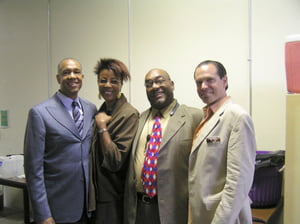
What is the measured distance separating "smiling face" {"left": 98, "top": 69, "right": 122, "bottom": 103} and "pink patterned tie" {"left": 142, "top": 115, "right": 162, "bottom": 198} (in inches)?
18.1

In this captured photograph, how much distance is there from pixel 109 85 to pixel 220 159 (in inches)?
39.3

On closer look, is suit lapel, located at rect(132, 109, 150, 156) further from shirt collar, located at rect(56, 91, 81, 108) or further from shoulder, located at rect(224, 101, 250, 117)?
shoulder, located at rect(224, 101, 250, 117)

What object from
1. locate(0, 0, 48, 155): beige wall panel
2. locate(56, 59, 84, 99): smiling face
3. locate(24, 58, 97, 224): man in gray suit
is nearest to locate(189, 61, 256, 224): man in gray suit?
locate(24, 58, 97, 224): man in gray suit

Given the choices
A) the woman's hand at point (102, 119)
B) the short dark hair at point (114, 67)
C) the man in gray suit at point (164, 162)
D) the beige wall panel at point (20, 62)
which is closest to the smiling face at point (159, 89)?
the man in gray suit at point (164, 162)

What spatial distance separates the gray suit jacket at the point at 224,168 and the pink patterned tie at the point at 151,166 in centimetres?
31

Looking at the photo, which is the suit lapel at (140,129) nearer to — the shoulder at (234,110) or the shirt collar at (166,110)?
the shirt collar at (166,110)

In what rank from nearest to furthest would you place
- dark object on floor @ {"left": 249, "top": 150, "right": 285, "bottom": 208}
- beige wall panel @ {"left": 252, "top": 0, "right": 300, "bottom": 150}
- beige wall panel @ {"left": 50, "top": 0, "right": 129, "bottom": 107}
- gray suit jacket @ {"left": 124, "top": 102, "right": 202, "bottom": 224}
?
1. gray suit jacket @ {"left": 124, "top": 102, "right": 202, "bottom": 224}
2. dark object on floor @ {"left": 249, "top": 150, "right": 285, "bottom": 208}
3. beige wall panel @ {"left": 252, "top": 0, "right": 300, "bottom": 150}
4. beige wall panel @ {"left": 50, "top": 0, "right": 129, "bottom": 107}

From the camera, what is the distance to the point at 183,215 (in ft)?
5.81

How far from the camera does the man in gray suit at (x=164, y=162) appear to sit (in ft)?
5.75

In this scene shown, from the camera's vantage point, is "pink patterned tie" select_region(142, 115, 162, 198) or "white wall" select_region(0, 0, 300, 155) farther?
"white wall" select_region(0, 0, 300, 155)

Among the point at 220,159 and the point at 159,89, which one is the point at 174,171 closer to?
the point at 220,159

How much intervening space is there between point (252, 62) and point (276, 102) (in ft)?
1.34

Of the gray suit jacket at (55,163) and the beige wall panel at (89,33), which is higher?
the beige wall panel at (89,33)

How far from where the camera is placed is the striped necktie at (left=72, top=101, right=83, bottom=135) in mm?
1968
